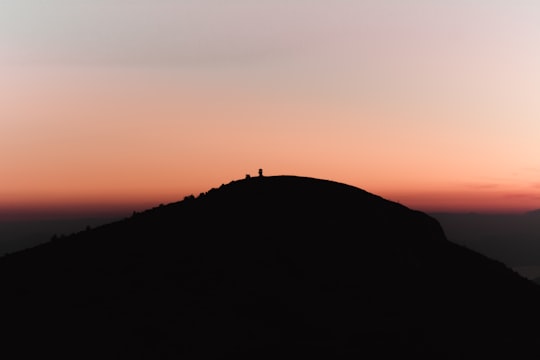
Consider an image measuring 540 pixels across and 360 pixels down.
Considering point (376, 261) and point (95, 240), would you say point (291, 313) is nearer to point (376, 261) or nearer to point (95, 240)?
point (376, 261)

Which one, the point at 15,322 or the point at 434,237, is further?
the point at 434,237

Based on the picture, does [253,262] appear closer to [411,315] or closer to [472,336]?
[411,315]

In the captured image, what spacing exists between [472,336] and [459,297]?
553cm

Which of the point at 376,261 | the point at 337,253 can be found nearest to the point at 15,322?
the point at 337,253

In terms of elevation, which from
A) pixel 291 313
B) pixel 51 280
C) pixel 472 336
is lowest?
pixel 472 336

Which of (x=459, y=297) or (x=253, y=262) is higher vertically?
(x=253, y=262)

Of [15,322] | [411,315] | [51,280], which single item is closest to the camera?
Answer: [15,322]

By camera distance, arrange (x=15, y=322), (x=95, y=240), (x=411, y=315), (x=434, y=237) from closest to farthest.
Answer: (x=15, y=322)
(x=411, y=315)
(x=95, y=240)
(x=434, y=237)

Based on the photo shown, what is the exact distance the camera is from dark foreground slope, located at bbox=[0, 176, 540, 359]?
35594 millimetres

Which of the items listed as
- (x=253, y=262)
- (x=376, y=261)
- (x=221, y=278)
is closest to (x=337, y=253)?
(x=376, y=261)

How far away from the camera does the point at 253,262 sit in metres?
43.3

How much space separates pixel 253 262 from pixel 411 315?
37.7 ft

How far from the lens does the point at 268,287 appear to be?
40625mm

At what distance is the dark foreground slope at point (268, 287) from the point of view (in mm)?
35594
